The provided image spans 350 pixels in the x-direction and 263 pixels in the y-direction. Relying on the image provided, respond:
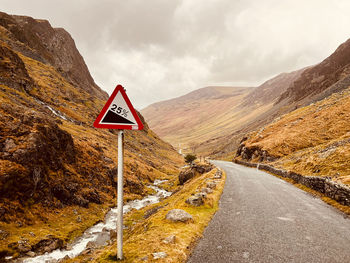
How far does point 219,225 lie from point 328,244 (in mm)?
4234

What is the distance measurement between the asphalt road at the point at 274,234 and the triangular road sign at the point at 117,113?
16.3ft

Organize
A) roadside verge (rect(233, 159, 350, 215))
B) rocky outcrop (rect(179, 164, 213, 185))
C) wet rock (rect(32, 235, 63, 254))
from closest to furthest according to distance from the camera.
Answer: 1. roadside verge (rect(233, 159, 350, 215))
2. wet rock (rect(32, 235, 63, 254))
3. rocky outcrop (rect(179, 164, 213, 185))

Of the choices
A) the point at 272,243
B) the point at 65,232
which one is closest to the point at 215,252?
the point at 272,243

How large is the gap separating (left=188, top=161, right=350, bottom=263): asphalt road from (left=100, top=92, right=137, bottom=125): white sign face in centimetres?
502

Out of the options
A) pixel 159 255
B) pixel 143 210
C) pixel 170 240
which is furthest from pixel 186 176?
pixel 159 255

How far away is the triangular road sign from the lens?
211 inches

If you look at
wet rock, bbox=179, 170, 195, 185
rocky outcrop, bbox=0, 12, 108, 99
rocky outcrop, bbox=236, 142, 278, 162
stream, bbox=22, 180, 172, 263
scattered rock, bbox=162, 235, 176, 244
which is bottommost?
stream, bbox=22, 180, 172, 263

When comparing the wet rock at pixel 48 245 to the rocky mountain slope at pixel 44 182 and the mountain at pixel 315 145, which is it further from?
the mountain at pixel 315 145

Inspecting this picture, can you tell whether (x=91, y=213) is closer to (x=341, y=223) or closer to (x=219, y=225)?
(x=219, y=225)

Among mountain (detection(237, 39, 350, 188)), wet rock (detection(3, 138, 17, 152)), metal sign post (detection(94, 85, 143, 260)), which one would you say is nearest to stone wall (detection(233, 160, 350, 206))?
mountain (detection(237, 39, 350, 188))

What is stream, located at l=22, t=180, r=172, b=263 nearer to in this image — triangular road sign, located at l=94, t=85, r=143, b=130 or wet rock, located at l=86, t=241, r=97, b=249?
wet rock, located at l=86, t=241, r=97, b=249

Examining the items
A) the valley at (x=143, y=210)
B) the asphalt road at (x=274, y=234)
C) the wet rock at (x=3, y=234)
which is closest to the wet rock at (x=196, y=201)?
the valley at (x=143, y=210)

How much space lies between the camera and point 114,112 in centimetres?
541

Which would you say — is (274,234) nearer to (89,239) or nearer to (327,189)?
(327,189)
